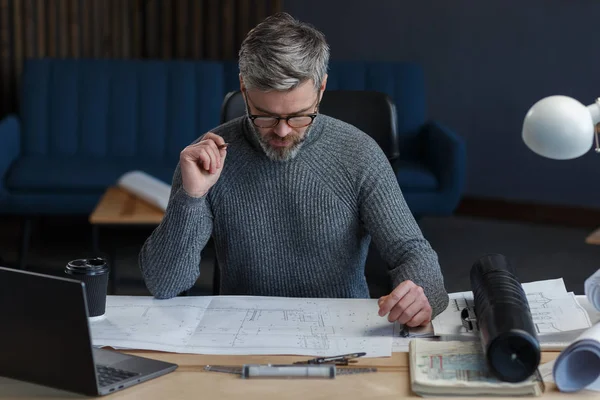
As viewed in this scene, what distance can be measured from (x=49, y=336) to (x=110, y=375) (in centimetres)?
14

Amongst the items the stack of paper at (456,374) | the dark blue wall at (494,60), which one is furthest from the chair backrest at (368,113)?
the dark blue wall at (494,60)

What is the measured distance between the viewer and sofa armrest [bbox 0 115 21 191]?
14.4 feet

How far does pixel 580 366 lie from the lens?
129cm

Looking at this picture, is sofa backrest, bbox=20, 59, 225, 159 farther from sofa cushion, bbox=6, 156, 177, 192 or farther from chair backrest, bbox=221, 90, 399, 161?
chair backrest, bbox=221, 90, 399, 161

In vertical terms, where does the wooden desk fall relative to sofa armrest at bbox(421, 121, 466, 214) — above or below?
above

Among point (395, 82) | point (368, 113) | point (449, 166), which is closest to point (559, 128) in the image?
point (368, 113)

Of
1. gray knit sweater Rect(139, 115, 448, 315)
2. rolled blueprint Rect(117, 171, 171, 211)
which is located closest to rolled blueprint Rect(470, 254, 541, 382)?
gray knit sweater Rect(139, 115, 448, 315)

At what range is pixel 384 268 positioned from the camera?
14.4ft

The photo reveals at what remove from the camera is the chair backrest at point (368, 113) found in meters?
2.31

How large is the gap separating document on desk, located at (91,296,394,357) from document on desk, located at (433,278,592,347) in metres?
0.11

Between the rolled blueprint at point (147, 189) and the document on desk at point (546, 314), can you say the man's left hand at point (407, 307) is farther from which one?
the rolled blueprint at point (147, 189)

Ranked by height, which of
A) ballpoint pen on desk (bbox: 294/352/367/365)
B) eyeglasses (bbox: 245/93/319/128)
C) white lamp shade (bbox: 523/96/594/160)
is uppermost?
white lamp shade (bbox: 523/96/594/160)

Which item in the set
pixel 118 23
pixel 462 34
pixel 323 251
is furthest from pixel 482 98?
pixel 323 251

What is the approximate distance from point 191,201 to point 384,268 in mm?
2662
